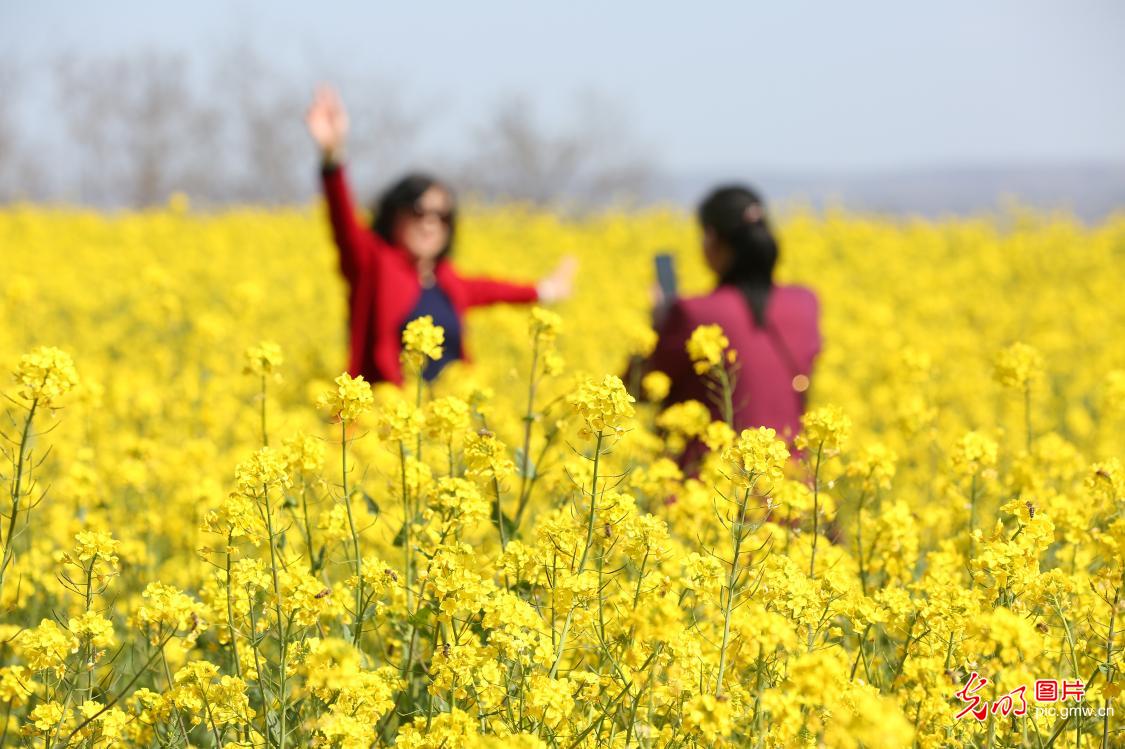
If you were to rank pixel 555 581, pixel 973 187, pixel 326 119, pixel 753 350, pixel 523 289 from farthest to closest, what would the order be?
pixel 973 187
pixel 523 289
pixel 326 119
pixel 753 350
pixel 555 581

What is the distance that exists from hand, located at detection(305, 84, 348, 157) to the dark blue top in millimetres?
857

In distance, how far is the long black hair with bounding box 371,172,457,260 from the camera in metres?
5.19

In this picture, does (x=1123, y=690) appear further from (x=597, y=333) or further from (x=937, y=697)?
(x=597, y=333)

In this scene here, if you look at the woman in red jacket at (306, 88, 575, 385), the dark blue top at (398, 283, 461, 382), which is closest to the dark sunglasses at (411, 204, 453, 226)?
the woman in red jacket at (306, 88, 575, 385)

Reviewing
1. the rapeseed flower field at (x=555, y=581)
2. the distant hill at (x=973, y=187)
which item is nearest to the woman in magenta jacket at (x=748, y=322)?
the rapeseed flower field at (x=555, y=581)

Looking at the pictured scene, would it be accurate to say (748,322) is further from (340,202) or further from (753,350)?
(340,202)

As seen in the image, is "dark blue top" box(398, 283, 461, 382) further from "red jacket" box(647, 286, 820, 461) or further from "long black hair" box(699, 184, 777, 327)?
"long black hair" box(699, 184, 777, 327)

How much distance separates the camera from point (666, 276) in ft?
13.9

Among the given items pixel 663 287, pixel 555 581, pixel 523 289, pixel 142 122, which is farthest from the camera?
pixel 142 122

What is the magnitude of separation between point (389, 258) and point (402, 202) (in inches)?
11.8

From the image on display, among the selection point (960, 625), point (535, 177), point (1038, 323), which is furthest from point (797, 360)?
point (535, 177)

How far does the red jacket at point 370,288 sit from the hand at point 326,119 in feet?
0.58

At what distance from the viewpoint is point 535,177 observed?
48250 mm

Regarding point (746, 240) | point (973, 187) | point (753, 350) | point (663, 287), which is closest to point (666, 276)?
point (663, 287)
